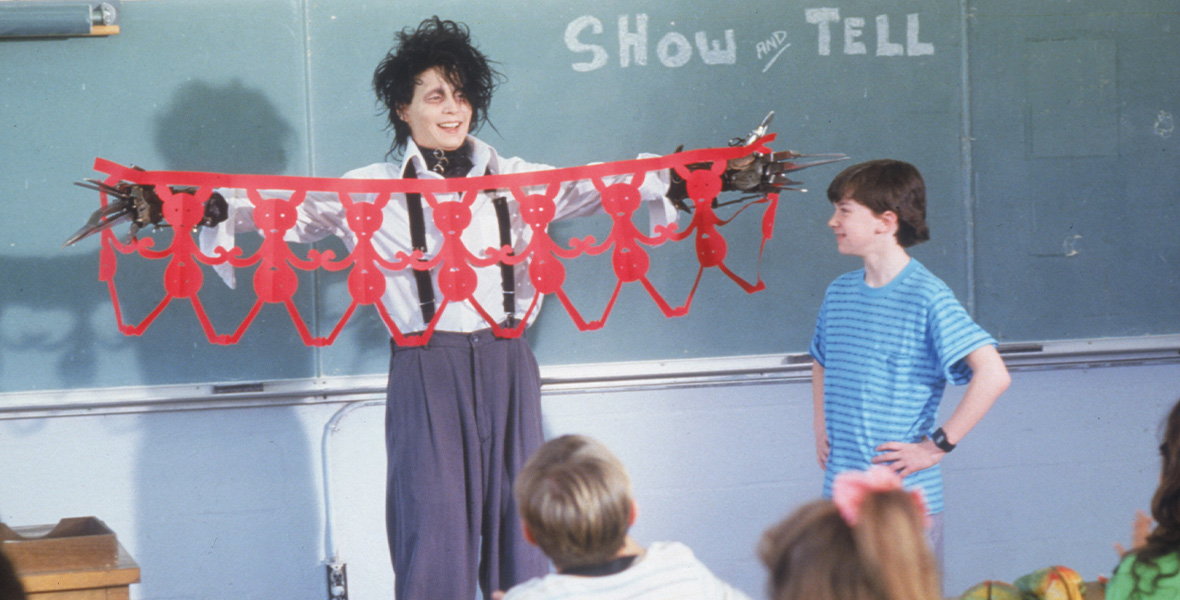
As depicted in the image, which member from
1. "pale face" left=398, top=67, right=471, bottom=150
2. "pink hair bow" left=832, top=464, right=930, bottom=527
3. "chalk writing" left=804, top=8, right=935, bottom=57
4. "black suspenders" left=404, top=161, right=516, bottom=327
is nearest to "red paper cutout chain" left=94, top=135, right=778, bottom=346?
"black suspenders" left=404, top=161, right=516, bottom=327

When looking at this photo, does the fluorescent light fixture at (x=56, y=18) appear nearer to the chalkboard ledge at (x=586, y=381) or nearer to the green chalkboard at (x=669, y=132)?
the green chalkboard at (x=669, y=132)

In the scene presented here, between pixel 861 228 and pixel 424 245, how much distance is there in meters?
0.80

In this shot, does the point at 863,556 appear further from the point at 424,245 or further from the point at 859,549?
the point at 424,245

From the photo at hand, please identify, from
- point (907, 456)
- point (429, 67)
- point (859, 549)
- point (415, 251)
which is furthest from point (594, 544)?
point (429, 67)

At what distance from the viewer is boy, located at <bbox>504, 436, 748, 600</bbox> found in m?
1.23

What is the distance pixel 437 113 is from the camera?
6.86ft

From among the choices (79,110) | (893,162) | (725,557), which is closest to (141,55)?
(79,110)

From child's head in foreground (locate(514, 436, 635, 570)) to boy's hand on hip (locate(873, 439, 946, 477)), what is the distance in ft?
2.23

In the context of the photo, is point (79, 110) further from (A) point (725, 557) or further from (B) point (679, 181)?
(A) point (725, 557)

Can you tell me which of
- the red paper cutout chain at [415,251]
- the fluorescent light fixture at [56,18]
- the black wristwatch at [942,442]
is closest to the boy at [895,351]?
the black wristwatch at [942,442]

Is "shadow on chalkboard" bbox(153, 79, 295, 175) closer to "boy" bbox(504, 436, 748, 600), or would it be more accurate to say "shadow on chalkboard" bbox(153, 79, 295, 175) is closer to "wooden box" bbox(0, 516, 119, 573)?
"wooden box" bbox(0, 516, 119, 573)

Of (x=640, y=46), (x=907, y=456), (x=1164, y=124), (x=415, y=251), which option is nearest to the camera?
(x=907, y=456)

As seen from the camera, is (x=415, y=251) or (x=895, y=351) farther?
(x=415, y=251)

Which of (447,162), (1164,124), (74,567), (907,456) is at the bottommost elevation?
(74,567)
